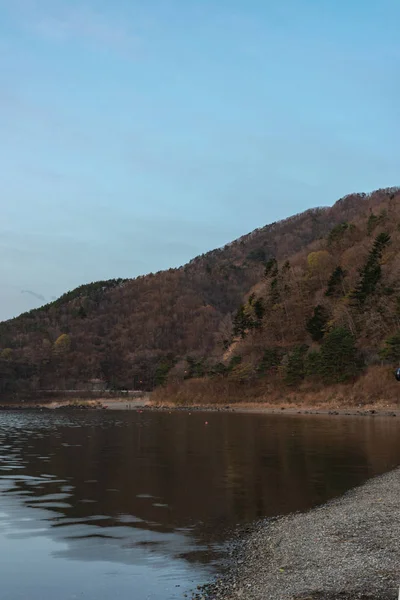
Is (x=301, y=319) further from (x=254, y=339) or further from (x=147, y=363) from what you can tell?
(x=147, y=363)

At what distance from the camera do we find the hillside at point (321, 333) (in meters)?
85.2

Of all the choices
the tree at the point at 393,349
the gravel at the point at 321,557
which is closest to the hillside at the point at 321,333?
the tree at the point at 393,349

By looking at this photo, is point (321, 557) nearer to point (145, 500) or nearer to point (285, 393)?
point (145, 500)

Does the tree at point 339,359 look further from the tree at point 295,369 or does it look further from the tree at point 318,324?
the tree at point 318,324

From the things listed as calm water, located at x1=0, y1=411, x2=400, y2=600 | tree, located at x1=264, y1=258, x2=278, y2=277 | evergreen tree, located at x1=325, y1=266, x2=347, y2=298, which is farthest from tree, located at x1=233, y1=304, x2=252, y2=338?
calm water, located at x1=0, y1=411, x2=400, y2=600

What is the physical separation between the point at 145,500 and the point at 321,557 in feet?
30.6

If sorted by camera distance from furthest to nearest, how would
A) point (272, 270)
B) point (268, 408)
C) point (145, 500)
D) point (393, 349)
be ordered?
point (272, 270), point (268, 408), point (393, 349), point (145, 500)

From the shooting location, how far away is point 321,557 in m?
12.4

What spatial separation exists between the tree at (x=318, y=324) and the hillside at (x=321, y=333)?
0.20m

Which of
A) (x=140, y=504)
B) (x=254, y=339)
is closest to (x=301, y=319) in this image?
(x=254, y=339)

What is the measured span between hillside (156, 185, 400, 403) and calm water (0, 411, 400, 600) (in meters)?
42.8

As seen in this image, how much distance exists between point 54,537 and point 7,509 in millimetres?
4489

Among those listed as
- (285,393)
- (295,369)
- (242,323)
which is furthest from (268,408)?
(242,323)

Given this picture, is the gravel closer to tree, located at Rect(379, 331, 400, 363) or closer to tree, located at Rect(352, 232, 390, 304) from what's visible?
tree, located at Rect(379, 331, 400, 363)
